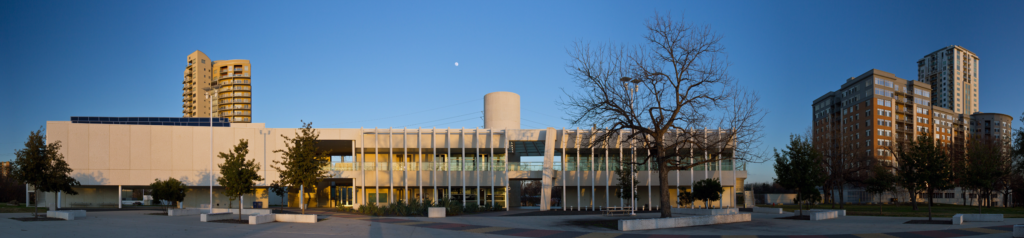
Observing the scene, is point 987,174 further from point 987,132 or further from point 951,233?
point 987,132

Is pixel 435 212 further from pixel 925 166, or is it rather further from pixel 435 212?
pixel 925 166

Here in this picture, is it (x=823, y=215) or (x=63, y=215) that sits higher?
(x=63, y=215)

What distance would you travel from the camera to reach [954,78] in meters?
134

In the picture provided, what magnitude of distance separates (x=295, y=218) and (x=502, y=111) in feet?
73.8

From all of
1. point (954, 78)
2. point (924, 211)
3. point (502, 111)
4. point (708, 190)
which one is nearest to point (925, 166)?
point (708, 190)

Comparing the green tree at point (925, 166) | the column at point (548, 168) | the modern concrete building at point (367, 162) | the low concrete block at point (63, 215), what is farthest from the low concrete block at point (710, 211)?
the low concrete block at point (63, 215)

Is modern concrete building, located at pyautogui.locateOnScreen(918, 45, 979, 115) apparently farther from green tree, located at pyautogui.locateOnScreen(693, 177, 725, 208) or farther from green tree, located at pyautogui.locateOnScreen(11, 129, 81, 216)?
green tree, located at pyautogui.locateOnScreen(11, 129, 81, 216)

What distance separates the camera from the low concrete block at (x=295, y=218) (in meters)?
23.7

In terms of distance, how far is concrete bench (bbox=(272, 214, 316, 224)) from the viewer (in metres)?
23.7

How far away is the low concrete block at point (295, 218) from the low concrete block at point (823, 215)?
21.2m

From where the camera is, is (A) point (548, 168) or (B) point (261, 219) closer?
(B) point (261, 219)

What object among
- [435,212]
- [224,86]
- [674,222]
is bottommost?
[435,212]

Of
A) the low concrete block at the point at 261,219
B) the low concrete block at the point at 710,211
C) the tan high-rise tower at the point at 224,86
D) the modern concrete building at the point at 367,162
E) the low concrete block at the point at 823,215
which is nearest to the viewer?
the low concrete block at the point at 261,219

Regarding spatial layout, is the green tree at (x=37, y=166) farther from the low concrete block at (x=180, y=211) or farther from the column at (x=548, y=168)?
the column at (x=548, y=168)
